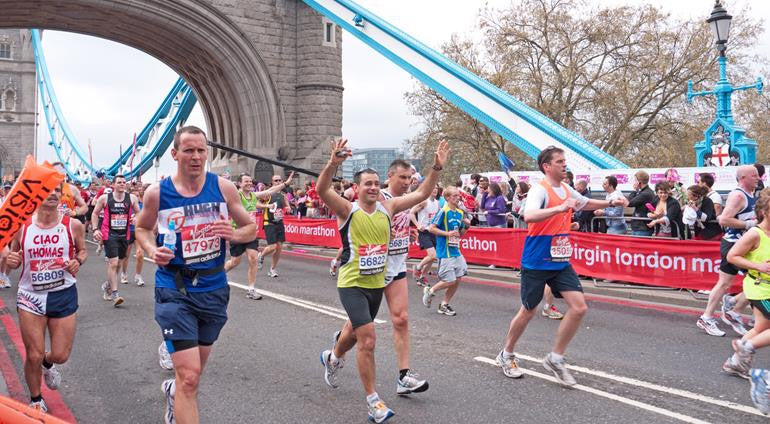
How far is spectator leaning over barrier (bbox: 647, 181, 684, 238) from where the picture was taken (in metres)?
9.66

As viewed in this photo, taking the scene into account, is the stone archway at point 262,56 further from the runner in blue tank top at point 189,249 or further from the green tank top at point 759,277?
the runner in blue tank top at point 189,249

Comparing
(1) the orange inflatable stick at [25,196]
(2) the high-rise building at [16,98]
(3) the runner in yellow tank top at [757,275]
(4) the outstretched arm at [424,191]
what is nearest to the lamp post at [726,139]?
(3) the runner in yellow tank top at [757,275]

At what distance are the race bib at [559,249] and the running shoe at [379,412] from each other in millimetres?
1928

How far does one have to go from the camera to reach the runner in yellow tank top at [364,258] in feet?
13.7

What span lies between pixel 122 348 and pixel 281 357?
1.79 metres

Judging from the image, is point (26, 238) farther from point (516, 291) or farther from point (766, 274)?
point (516, 291)

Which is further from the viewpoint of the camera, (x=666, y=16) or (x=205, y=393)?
(x=666, y=16)

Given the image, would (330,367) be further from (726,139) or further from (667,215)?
(726,139)

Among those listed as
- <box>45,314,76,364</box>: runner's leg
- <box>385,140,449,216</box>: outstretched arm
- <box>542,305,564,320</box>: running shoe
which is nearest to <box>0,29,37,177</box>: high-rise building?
<box>542,305,564,320</box>: running shoe

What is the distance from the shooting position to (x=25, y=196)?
3219 millimetres

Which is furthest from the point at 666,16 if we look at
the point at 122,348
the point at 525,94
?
the point at 122,348

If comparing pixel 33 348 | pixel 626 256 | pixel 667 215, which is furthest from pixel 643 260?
pixel 33 348

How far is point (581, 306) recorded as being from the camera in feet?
16.2

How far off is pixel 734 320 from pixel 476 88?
643 inches
